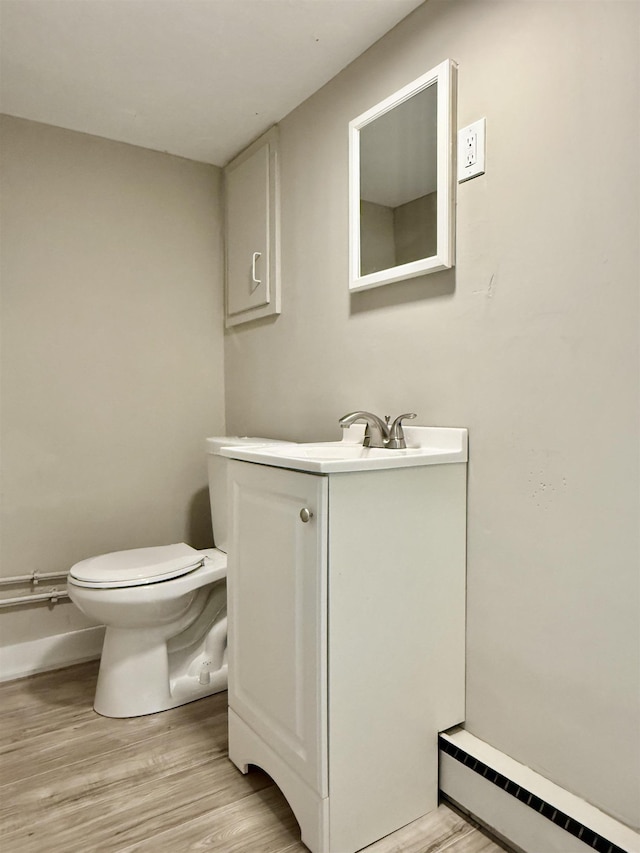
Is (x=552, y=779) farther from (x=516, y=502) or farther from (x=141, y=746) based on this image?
(x=141, y=746)

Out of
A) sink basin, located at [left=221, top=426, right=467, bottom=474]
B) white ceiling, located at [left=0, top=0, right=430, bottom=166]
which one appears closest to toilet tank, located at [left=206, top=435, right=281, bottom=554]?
sink basin, located at [left=221, top=426, right=467, bottom=474]

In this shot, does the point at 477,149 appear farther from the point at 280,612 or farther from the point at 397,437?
the point at 280,612

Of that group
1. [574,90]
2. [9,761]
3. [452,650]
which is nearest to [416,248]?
[574,90]

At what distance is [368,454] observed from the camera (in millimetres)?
1494

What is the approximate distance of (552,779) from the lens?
122 cm

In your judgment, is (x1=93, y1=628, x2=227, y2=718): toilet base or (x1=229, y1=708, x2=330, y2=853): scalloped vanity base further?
(x1=93, y1=628, x2=227, y2=718): toilet base

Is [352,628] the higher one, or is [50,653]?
[352,628]

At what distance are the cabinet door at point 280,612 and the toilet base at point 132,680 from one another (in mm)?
404

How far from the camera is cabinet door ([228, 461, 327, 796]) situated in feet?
3.90

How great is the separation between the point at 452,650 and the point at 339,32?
1775mm

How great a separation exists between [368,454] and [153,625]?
3.08 ft

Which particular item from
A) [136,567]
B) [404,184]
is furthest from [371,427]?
[136,567]

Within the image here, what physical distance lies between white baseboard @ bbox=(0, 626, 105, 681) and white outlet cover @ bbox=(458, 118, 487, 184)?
6.92ft

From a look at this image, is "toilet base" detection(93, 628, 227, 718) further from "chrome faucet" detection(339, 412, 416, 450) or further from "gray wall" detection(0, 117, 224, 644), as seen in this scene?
"chrome faucet" detection(339, 412, 416, 450)
